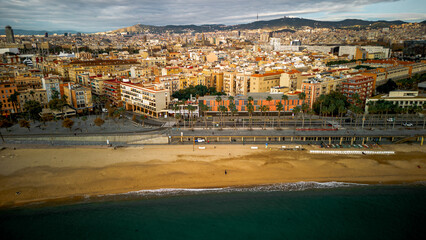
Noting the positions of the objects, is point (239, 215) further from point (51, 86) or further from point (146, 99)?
point (51, 86)

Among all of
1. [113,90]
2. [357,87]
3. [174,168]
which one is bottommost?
[174,168]

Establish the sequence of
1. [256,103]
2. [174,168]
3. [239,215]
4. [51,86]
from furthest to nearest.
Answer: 1. [51,86]
2. [256,103]
3. [174,168]
4. [239,215]

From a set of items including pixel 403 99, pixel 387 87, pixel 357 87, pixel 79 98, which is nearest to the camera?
pixel 403 99

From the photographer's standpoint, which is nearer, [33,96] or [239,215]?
[239,215]

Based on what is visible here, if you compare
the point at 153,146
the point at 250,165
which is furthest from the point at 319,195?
the point at 153,146

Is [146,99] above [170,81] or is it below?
below

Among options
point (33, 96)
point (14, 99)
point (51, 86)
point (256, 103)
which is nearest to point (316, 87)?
point (256, 103)

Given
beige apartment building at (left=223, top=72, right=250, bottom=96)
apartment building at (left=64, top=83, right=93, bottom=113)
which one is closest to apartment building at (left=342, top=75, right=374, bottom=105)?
beige apartment building at (left=223, top=72, right=250, bottom=96)

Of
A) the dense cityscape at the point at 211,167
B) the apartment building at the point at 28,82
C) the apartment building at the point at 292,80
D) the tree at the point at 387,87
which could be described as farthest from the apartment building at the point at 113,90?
the tree at the point at 387,87
